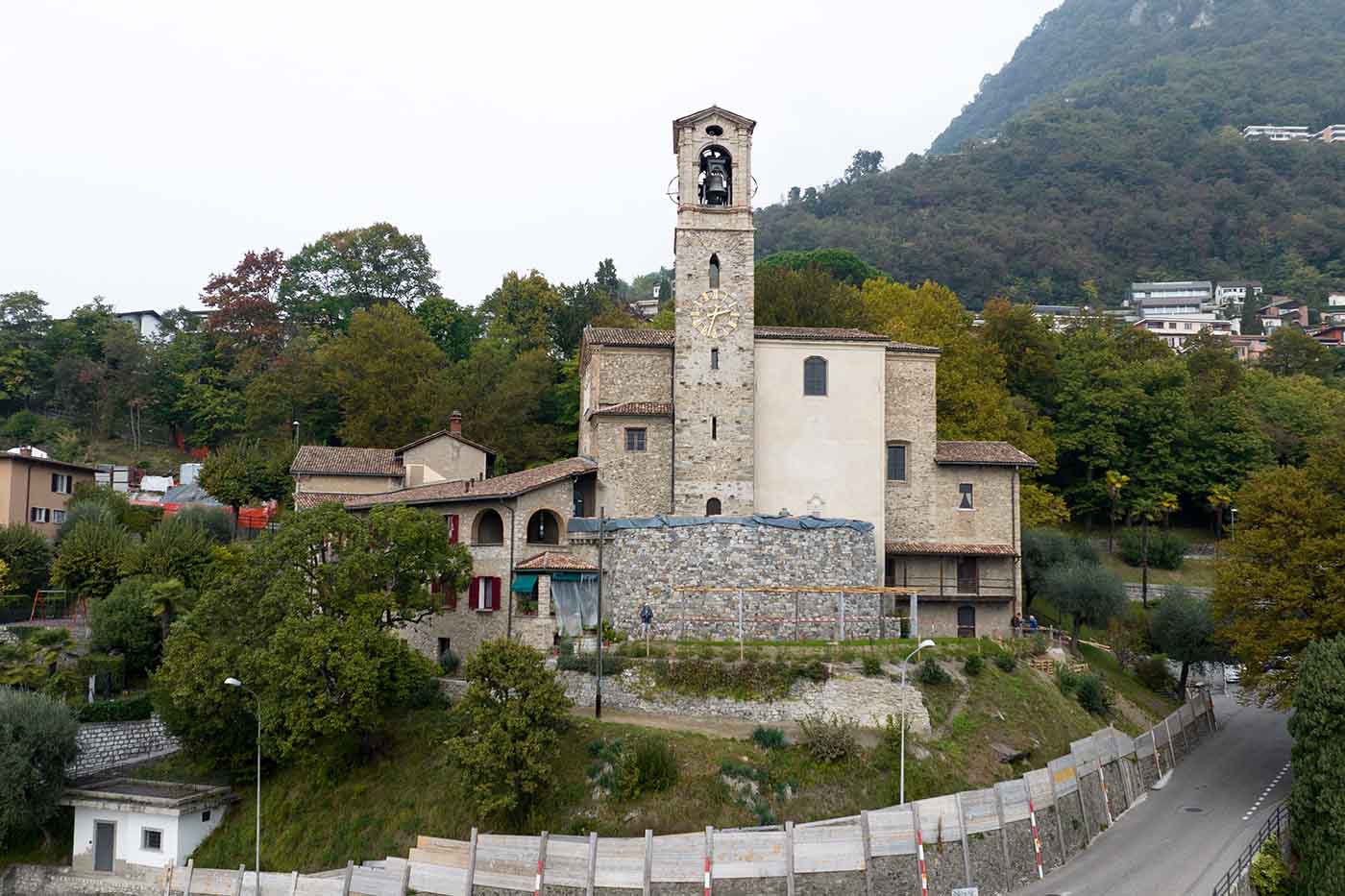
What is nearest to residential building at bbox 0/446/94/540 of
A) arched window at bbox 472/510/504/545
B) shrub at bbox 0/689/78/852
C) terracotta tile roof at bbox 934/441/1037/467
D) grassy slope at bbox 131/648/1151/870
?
shrub at bbox 0/689/78/852

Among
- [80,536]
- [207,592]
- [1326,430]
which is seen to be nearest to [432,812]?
[207,592]

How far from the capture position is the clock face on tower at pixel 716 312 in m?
42.6

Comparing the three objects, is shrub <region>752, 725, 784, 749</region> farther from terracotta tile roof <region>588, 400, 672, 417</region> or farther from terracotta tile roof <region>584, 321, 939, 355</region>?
terracotta tile roof <region>584, 321, 939, 355</region>

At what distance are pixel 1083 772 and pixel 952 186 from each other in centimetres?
13878

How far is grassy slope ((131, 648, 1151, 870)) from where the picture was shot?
3005 cm

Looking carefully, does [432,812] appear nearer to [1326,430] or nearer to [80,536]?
[80,536]

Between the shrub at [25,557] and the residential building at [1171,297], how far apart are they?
393ft

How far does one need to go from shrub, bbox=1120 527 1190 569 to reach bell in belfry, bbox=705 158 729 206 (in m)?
28.7

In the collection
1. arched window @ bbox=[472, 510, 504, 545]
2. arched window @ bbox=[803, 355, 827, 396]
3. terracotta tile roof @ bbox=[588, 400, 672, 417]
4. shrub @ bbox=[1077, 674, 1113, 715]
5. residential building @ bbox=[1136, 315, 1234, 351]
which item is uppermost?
residential building @ bbox=[1136, 315, 1234, 351]

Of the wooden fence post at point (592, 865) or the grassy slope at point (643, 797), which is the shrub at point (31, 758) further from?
the wooden fence post at point (592, 865)

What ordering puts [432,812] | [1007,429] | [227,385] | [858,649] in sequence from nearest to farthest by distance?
[432,812] < [858,649] < [1007,429] < [227,385]

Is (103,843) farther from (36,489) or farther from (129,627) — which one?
(36,489)

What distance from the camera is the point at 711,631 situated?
36.9 m

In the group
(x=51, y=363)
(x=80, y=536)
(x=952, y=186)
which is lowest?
(x=80, y=536)
